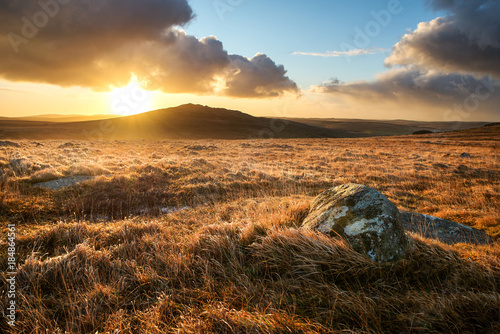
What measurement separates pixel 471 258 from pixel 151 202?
8.58 metres

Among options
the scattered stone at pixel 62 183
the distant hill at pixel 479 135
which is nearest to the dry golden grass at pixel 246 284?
the scattered stone at pixel 62 183

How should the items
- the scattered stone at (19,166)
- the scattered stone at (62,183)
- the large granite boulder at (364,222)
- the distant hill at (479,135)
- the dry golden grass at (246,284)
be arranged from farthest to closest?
1. the distant hill at (479,135)
2. the scattered stone at (19,166)
3. the scattered stone at (62,183)
4. the large granite boulder at (364,222)
5. the dry golden grass at (246,284)

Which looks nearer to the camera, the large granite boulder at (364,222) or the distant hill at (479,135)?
the large granite boulder at (364,222)

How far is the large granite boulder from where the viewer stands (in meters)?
3.38

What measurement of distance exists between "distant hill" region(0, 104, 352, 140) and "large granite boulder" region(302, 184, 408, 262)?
73.9 m

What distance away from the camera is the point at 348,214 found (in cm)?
393

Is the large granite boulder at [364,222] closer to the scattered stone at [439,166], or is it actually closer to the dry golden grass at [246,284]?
the dry golden grass at [246,284]

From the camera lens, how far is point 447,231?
17.7ft

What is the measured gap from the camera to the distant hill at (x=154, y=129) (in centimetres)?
6930

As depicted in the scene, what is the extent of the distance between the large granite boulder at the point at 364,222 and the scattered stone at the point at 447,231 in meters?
1.80

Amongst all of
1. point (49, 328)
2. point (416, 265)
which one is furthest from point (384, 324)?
point (49, 328)

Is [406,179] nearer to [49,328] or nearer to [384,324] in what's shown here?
[384,324]

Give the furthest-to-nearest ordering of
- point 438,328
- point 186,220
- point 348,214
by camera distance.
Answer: point 186,220, point 348,214, point 438,328

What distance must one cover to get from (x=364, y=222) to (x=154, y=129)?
96.0 meters
